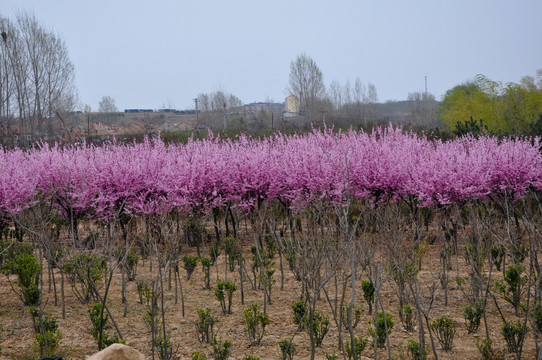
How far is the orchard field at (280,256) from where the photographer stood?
5125 millimetres

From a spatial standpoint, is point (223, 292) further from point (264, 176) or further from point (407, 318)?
point (264, 176)

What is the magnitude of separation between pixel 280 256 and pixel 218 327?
1.79 meters

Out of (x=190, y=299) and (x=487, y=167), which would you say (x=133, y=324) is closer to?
(x=190, y=299)

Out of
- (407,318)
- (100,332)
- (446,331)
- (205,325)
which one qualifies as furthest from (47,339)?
(446,331)

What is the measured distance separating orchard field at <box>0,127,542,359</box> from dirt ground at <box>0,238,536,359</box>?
0.03m

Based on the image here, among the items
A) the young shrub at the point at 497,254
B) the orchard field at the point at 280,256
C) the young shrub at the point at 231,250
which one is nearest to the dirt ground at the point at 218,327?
the orchard field at the point at 280,256

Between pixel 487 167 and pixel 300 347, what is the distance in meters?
6.51

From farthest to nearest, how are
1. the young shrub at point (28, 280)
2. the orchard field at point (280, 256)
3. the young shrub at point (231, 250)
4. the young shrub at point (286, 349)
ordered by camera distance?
the young shrub at point (231, 250) < the young shrub at point (28, 280) < the orchard field at point (280, 256) < the young shrub at point (286, 349)

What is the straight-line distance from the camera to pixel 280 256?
739 cm

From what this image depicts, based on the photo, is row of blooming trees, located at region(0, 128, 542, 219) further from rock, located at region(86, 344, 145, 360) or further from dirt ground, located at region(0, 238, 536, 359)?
rock, located at region(86, 344, 145, 360)

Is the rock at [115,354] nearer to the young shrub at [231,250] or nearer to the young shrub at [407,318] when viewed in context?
the young shrub at [407,318]

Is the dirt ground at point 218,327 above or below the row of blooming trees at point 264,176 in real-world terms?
below

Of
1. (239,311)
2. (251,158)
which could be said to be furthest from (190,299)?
(251,158)

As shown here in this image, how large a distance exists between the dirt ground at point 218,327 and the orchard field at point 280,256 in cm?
3
